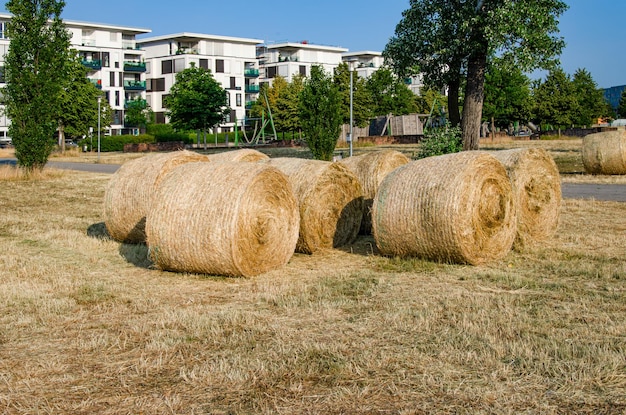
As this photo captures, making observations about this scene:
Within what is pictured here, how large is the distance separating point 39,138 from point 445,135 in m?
17.6

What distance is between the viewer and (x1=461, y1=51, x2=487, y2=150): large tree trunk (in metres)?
26.5

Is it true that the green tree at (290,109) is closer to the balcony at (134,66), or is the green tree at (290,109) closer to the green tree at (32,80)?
the balcony at (134,66)

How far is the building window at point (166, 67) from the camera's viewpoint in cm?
10731

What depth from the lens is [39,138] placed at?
32281 millimetres

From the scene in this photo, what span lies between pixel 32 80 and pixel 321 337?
2873cm

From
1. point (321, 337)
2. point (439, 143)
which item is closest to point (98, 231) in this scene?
point (321, 337)

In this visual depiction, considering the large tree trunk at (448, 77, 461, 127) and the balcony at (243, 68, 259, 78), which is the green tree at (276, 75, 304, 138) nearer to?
the balcony at (243, 68, 259, 78)

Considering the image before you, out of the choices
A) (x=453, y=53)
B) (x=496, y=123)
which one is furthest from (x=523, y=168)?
(x=496, y=123)

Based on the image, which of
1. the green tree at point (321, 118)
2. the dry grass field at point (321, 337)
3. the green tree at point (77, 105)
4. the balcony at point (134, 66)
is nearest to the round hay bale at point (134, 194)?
the dry grass field at point (321, 337)

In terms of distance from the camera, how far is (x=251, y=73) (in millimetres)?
114438

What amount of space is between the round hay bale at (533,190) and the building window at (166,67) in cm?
9853

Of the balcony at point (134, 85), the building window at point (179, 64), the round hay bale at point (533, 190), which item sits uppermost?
the building window at point (179, 64)

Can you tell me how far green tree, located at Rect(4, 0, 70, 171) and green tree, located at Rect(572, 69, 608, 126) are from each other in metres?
59.8

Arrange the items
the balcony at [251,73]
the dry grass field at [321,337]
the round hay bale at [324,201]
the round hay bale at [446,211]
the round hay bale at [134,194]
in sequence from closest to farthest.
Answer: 1. the dry grass field at [321,337]
2. the round hay bale at [446,211]
3. the round hay bale at [324,201]
4. the round hay bale at [134,194]
5. the balcony at [251,73]
